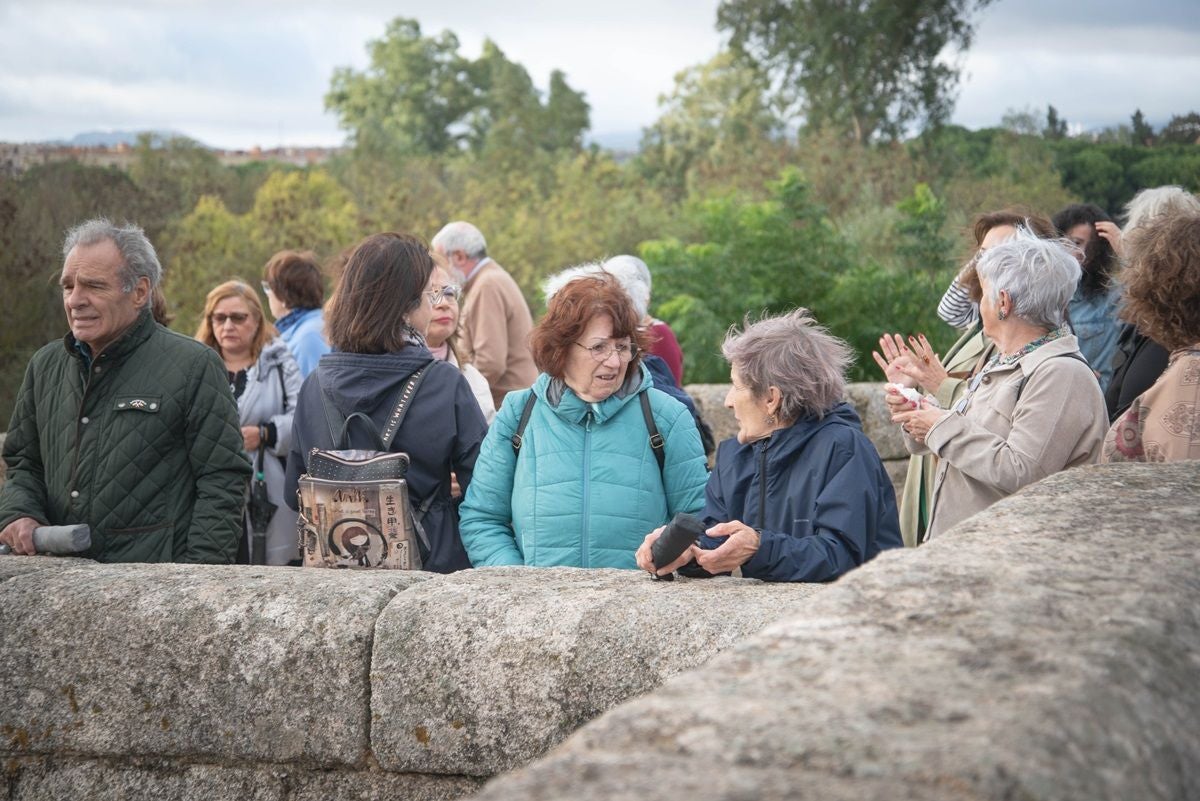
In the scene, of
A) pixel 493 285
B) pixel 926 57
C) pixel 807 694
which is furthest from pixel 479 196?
pixel 807 694

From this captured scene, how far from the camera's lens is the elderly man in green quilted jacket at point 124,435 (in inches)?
167

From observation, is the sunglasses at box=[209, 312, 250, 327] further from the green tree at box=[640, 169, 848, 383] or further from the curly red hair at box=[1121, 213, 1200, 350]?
the green tree at box=[640, 169, 848, 383]

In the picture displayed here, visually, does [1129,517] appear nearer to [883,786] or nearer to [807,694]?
[807,694]

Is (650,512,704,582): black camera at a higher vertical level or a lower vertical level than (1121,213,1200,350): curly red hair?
lower

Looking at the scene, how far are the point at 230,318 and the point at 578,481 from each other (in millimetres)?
2796

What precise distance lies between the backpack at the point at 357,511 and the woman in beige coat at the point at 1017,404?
1509 mm

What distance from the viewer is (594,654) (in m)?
2.78

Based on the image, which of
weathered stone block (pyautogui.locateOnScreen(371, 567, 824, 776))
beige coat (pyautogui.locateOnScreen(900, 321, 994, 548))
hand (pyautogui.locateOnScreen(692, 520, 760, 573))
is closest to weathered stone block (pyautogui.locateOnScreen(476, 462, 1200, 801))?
weathered stone block (pyautogui.locateOnScreen(371, 567, 824, 776))

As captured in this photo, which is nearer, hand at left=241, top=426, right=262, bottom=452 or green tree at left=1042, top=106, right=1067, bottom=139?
hand at left=241, top=426, right=262, bottom=452

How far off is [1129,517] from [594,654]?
1067mm

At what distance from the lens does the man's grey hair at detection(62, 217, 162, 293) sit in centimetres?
441

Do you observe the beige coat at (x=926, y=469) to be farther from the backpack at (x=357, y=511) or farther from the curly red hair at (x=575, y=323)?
the backpack at (x=357, y=511)

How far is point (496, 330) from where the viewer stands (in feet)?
24.2

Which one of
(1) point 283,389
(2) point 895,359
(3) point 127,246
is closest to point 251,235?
(1) point 283,389
